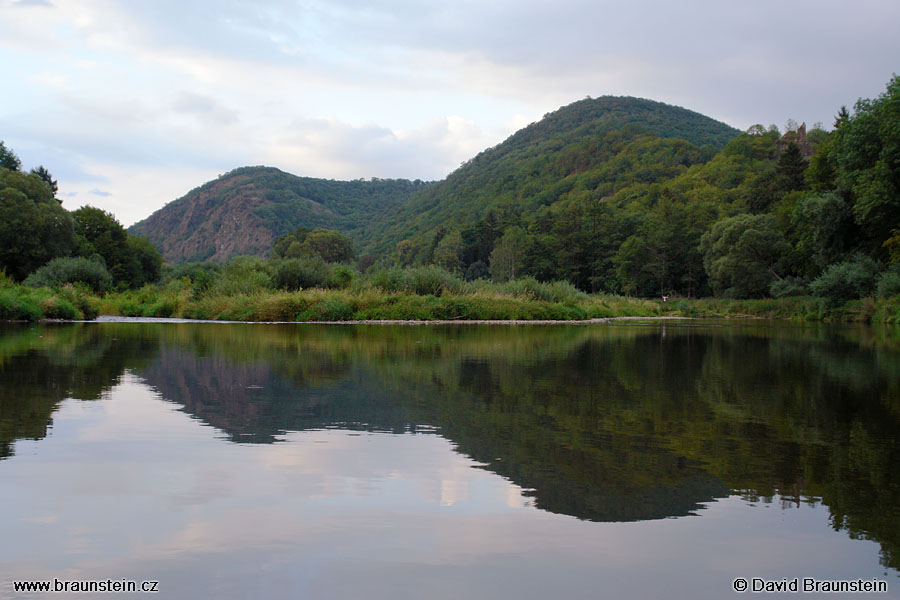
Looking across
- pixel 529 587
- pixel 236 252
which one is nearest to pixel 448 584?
pixel 529 587

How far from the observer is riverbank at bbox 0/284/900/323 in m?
24.0

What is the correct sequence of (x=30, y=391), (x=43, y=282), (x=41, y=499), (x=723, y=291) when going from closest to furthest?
(x=41, y=499), (x=30, y=391), (x=43, y=282), (x=723, y=291)

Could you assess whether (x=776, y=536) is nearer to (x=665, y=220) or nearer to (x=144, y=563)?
(x=144, y=563)

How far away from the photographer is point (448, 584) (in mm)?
2369

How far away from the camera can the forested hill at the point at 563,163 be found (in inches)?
4375

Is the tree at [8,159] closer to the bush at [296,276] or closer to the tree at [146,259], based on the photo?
the tree at [146,259]

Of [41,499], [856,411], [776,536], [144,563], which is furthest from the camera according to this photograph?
[856,411]

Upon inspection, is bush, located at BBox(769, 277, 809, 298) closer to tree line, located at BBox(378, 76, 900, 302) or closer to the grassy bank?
tree line, located at BBox(378, 76, 900, 302)

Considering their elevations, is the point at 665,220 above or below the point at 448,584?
above

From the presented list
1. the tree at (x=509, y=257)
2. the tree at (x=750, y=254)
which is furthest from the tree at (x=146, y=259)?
the tree at (x=750, y=254)

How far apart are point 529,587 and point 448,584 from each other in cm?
28

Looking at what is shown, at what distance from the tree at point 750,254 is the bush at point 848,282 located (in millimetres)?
18123

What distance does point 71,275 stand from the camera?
106ft

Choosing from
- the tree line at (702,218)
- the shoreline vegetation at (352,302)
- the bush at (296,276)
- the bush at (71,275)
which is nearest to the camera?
the shoreline vegetation at (352,302)
